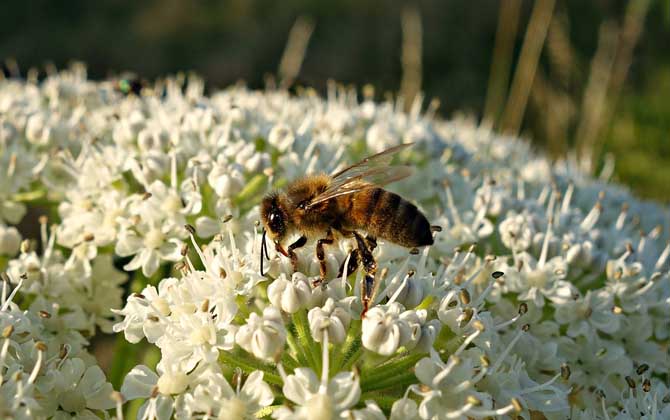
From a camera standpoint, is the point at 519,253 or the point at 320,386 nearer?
the point at 320,386

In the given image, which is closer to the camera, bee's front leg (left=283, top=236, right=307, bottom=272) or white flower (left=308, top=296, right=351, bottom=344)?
white flower (left=308, top=296, right=351, bottom=344)

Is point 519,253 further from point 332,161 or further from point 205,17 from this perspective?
point 205,17

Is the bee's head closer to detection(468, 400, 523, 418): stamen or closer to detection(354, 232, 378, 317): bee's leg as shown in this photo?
detection(354, 232, 378, 317): bee's leg

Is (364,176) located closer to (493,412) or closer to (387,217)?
(387,217)

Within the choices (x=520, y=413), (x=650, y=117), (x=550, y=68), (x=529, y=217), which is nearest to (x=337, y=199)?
(x=520, y=413)

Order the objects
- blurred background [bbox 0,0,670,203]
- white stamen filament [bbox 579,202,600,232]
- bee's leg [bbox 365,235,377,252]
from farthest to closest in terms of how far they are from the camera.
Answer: blurred background [bbox 0,0,670,203] < white stamen filament [bbox 579,202,600,232] < bee's leg [bbox 365,235,377,252]

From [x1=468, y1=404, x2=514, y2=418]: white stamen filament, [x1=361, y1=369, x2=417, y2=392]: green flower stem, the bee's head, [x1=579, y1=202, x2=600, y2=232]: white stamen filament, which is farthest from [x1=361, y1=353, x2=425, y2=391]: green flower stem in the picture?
[x1=579, y1=202, x2=600, y2=232]: white stamen filament

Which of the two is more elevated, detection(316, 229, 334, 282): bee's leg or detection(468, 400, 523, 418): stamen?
detection(316, 229, 334, 282): bee's leg
